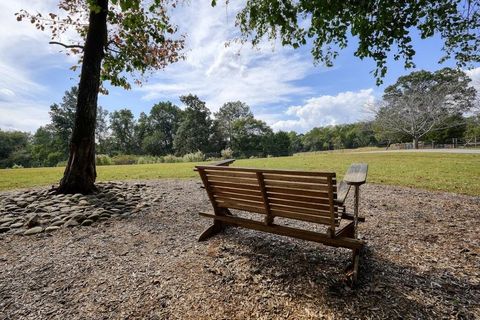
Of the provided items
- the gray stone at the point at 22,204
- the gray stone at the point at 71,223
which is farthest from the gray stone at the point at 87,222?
the gray stone at the point at 22,204

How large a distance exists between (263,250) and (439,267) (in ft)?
6.62

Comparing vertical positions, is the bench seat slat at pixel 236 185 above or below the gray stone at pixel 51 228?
above

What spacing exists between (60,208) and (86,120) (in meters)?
2.34

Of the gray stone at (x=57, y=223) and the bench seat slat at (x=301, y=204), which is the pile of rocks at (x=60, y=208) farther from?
the bench seat slat at (x=301, y=204)

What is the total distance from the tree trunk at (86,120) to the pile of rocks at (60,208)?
1.31 feet

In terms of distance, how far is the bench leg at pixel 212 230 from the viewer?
12.8ft

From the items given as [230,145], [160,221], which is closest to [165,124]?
[230,145]

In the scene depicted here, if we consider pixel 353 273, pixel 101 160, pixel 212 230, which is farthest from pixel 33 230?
pixel 101 160

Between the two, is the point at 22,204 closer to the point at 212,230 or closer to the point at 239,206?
the point at 212,230

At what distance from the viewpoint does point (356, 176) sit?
3.04m

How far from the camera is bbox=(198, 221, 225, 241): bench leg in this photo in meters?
3.89

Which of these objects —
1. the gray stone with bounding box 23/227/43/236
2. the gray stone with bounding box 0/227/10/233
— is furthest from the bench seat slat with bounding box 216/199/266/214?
the gray stone with bounding box 0/227/10/233

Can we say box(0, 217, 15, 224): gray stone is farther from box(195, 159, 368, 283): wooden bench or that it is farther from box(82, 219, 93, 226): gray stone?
box(195, 159, 368, 283): wooden bench

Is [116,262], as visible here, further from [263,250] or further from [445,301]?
[445,301]
